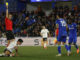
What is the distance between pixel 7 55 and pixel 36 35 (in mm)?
11847

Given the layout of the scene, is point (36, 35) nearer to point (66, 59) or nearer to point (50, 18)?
point (50, 18)

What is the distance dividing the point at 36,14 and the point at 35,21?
182 centimetres

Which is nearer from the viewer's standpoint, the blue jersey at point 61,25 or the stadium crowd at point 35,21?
the blue jersey at point 61,25

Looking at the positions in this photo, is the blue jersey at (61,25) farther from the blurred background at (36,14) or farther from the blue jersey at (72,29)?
the blurred background at (36,14)

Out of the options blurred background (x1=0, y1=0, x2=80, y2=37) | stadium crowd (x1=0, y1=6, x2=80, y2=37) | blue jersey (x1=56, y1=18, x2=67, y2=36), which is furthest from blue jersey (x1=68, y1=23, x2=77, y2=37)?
stadium crowd (x1=0, y1=6, x2=80, y2=37)

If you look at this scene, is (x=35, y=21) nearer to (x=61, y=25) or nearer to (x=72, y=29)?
(x=72, y=29)

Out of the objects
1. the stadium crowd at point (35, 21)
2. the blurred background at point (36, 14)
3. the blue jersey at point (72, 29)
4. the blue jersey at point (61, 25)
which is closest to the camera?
the blue jersey at point (61, 25)

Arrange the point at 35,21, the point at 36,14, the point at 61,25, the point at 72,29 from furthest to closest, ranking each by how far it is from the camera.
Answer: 1. the point at 36,14
2. the point at 35,21
3. the point at 72,29
4. the point at 61,25

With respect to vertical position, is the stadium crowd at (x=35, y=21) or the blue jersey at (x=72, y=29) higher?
the blue jersey at (x=72, y=29)

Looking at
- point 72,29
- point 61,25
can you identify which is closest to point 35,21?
point 72,29

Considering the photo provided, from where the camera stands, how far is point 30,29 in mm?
24391

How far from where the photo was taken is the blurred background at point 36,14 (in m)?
24.3

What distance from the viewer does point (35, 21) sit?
2567 centimetres

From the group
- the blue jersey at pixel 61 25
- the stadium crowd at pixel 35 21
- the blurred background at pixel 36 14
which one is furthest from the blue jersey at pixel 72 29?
the stadium crowd at pixel 35 21
